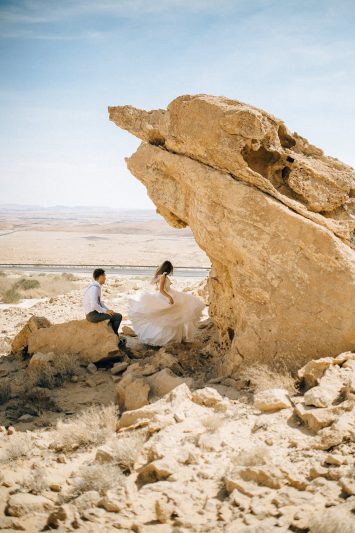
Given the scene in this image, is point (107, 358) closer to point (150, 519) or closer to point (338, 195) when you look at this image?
point (150, 519)

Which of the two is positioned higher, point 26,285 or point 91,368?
point 91,368

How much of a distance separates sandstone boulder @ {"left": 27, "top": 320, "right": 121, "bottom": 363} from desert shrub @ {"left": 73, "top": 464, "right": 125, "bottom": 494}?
342cm

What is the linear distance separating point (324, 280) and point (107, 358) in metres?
3.83

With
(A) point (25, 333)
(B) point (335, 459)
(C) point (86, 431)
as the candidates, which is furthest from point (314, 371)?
(A) point (25, 333)

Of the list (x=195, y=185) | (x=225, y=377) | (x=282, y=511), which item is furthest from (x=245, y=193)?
(x=282, y=511)

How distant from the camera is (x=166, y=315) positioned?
8.60 metres

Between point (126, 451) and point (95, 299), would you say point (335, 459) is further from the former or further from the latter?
point (95, 299)

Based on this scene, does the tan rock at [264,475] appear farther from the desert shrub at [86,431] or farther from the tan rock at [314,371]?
the desert shrub at [86,431]

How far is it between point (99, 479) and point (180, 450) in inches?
32.5

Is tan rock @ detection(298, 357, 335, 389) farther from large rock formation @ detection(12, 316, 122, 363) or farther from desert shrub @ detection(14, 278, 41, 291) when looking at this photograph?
desert shrub @ detection(14, 278, 41, 291)

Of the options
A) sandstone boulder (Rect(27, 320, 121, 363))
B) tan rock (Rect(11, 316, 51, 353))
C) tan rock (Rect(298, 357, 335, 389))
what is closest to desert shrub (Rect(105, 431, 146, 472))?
tan rock (Rect(298, 357, 335, 389))

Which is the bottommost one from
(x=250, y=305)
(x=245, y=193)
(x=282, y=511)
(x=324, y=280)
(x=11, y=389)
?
(x=11, y=389)

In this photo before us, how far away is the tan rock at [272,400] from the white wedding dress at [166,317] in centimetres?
336

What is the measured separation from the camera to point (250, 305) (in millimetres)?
6602
